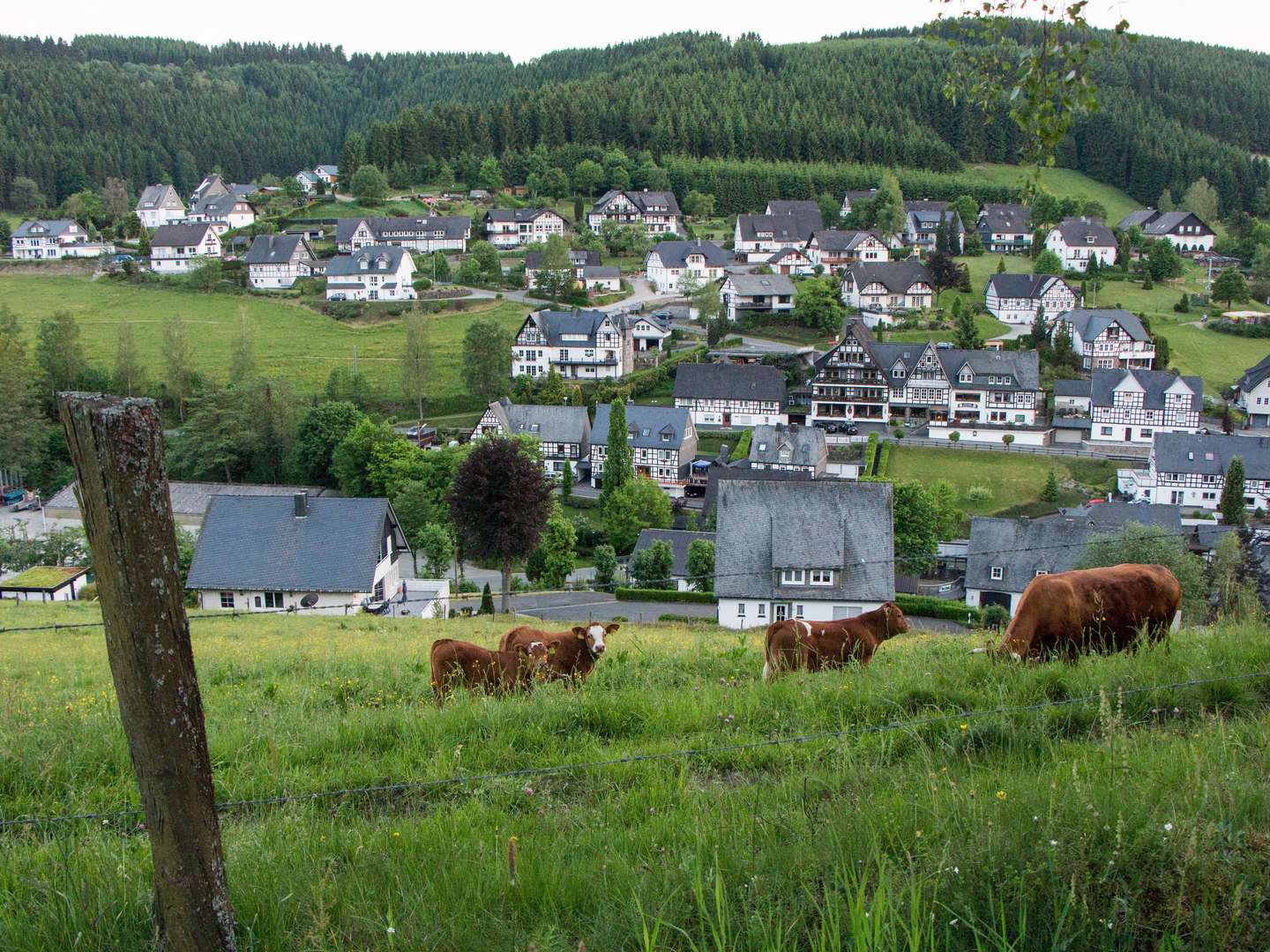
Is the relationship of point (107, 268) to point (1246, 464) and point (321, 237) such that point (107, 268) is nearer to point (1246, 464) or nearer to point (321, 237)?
point (321, 237)

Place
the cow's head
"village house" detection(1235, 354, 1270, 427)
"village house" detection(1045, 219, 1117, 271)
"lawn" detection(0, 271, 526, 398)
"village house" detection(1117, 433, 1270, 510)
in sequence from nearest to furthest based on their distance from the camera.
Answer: the cow's head, "village house" detection(1117, 433, 1270, 510), "village house" detection(1235, 354, 1270, 427), "lawn" detection(0, 271, 526, 398), "village house" detection(1045, 219, 1117, 271)

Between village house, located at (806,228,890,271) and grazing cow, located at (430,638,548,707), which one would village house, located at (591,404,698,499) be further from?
grazing cow, located at (430,638,548,707)

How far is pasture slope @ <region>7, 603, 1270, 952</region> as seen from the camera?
310cm

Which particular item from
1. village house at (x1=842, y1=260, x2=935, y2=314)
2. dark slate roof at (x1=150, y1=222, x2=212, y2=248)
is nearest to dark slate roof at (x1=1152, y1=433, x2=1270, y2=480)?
village house at (x1=842, y1=260, x2=935, y2=314)

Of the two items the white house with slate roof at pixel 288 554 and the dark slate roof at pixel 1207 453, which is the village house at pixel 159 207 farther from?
the dark slate roof at pixel 1207 453

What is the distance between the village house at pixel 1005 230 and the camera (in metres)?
110

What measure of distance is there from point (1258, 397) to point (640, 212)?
6529cm

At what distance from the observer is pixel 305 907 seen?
11.5ft

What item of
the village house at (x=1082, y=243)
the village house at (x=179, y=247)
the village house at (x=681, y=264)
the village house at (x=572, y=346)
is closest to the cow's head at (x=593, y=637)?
the village house at (x=572, y=346)

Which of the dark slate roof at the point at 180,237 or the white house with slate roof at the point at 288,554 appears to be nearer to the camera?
the white house with slate roof at the point at 288,554

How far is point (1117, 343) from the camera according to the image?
246ft

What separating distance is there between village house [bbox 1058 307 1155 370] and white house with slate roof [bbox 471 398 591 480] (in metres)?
36.9

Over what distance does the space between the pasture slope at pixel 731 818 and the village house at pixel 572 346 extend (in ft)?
224

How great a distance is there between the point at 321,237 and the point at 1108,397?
252 feet
